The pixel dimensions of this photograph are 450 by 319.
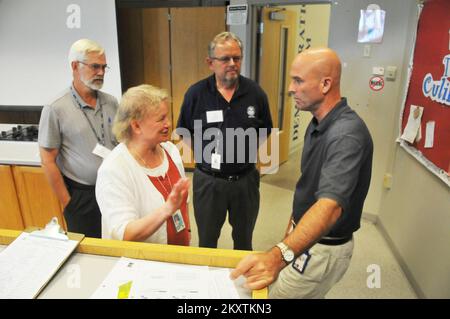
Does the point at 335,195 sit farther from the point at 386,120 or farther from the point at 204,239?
the point at 386,120

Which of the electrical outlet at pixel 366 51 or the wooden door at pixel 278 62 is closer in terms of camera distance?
the electrical outlet at pixel 366 51

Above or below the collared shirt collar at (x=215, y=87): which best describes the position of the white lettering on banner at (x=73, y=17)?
above

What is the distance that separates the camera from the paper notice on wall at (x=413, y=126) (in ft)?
7.85

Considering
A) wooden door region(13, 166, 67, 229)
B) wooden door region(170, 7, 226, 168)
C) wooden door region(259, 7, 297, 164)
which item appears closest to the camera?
wooden door region(13, 166, 67, 229)

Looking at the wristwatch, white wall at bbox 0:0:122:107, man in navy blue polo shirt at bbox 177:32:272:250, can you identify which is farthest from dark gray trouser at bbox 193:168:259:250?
white wall at bbox 0:0:122:107

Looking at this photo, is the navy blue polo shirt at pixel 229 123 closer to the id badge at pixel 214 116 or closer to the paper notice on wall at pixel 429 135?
the id badge at pixel 214 116

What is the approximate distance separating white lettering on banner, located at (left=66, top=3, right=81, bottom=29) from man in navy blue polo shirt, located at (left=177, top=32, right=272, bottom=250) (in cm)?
176

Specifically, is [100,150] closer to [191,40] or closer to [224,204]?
[224,204]

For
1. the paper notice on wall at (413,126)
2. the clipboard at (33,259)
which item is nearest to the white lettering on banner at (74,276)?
the clipboard at (33,259)

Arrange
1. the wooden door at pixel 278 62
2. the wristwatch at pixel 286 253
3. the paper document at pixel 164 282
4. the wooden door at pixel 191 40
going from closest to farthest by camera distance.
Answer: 1. the paper document at pixel 164 282
2. the wristwatch at pixel 286 253
3. the wooden door at pixel 191 40
4. the wooden door at pixel 278 62

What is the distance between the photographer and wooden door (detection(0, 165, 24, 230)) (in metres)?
2.63

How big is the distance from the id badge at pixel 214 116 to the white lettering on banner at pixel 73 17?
194 cm

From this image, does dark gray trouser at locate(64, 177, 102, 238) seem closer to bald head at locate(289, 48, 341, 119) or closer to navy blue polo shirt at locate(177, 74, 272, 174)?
navy blue polo shirt at locate(177, 74, 272, 174)
